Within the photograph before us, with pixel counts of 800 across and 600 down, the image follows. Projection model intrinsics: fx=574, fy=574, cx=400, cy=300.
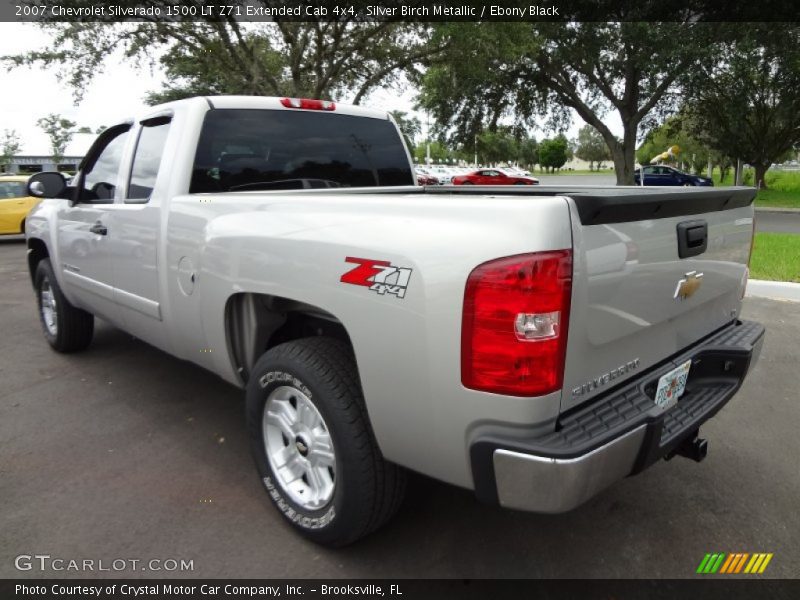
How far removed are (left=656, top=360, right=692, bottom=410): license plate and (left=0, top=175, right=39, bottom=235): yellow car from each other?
49.1 feet

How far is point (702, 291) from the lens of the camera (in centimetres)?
244

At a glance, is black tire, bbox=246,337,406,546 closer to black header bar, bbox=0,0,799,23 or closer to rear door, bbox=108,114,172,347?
rear door, bbox=108,114,172,347

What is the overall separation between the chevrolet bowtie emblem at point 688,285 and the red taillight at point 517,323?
764 mm

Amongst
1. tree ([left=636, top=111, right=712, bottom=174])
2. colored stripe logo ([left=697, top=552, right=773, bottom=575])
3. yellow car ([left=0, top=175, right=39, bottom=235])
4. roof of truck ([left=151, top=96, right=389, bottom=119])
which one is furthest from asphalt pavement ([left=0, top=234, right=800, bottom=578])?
tree ([left=636, top=111, right=712, bottom=174])

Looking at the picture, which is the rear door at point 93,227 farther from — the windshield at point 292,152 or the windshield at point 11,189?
the windshield at point 11,189

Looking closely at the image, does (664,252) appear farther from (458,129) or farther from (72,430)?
(458,129)

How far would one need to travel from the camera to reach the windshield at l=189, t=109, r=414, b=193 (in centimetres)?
318

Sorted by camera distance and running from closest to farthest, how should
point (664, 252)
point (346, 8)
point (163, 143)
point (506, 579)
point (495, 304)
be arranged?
point (495, 304) → point (664, 252) → point (506, 579) → point (163, 143) → point (346, 8)

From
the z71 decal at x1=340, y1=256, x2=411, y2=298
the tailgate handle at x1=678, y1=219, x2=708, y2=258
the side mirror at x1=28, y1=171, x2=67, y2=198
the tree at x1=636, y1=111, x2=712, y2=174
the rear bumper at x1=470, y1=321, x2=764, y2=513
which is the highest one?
the tree at x1=636, y1=111, x2=712, y2=174

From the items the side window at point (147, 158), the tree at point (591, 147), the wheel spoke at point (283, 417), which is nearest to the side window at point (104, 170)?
the side window at point (147, 158)

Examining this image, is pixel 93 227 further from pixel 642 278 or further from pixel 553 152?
pixel 553 152

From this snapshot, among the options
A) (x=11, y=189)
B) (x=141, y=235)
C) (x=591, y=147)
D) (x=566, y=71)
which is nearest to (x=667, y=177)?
(x=566, y=71)

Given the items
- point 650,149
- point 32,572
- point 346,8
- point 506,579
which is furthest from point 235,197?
point 650,149

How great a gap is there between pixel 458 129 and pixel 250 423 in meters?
23.2
